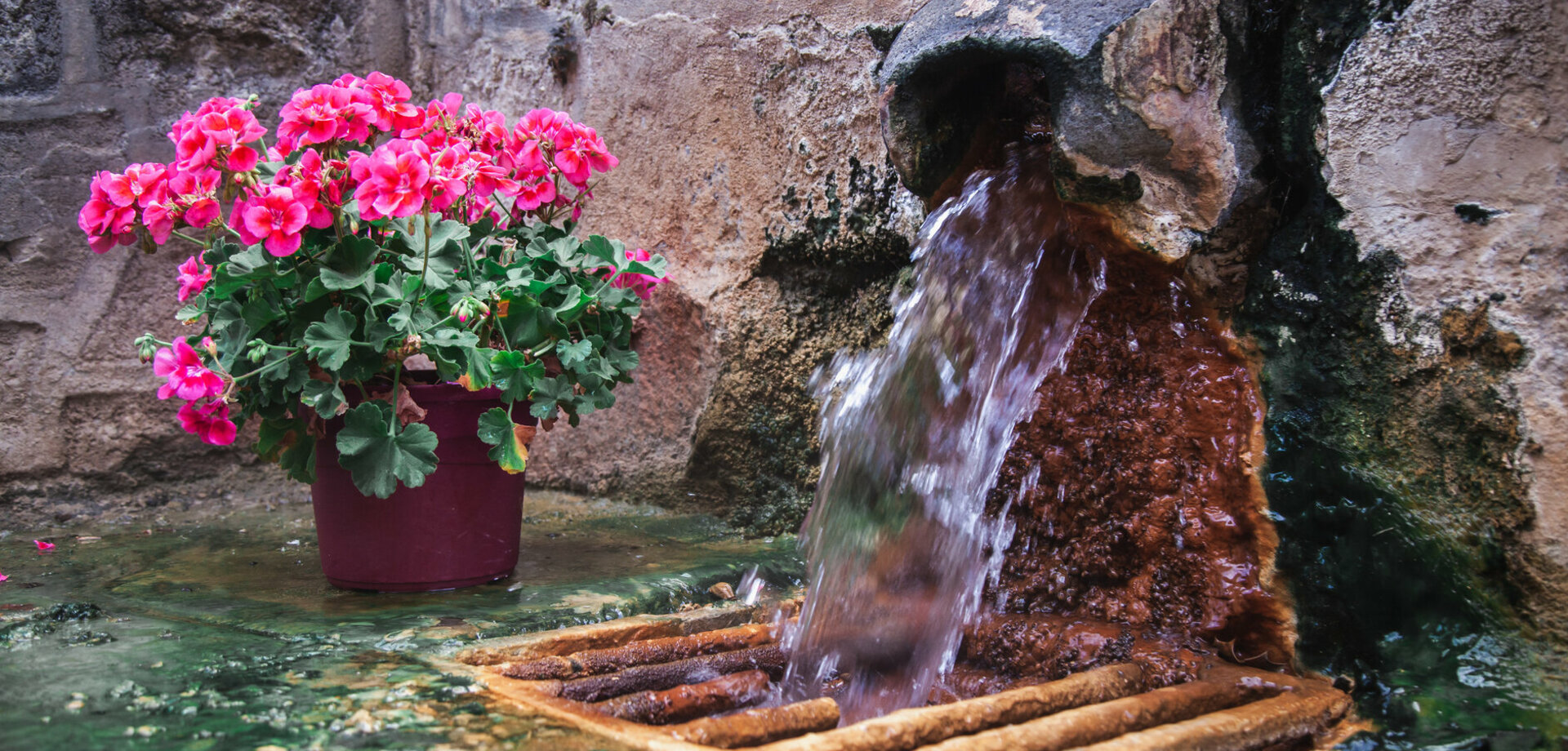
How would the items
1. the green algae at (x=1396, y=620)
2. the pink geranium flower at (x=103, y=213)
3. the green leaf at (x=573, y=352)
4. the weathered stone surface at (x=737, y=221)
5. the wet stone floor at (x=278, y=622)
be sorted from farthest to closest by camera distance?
the weathered stone surface at (x=737, y=221), the green leaf at (x=573, y=352), the pink geranium flower at (x=103, y=213), the green algae at (x=1396, y=620), the wet stone floor at (x=278, y=622)

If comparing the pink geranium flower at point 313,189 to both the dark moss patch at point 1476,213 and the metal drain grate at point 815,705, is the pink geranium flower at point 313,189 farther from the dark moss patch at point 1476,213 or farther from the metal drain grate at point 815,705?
the dark moss patch at point 1476,213

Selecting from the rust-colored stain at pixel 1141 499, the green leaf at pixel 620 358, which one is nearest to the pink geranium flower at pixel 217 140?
the green leaf at pixel 620 358

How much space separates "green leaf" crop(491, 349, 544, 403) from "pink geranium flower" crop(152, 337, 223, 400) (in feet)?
1.25

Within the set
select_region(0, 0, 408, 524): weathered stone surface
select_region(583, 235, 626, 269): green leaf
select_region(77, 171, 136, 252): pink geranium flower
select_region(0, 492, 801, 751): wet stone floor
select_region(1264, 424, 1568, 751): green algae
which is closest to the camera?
select_region(0, 492, 801, 751): wet stone floor

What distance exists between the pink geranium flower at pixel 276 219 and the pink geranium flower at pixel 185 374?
0.19 m

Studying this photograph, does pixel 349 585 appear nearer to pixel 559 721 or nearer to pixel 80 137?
pixel 559 721

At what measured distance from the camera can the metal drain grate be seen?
3.59 feet

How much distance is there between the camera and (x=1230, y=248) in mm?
1518

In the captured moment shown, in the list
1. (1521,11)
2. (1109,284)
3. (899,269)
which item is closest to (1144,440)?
(1109,284)

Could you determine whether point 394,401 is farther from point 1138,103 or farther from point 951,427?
point 1138,103

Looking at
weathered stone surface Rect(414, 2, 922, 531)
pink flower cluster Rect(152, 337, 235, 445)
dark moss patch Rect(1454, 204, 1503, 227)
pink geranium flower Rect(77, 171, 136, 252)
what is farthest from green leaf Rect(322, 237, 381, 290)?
dark moss patch Rect(1454, 204, 1503, 227)

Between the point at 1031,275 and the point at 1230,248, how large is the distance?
13.6 inches

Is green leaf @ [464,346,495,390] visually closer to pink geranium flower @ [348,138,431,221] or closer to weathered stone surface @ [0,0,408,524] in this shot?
pink geranium flower @ [348,138,431,221]

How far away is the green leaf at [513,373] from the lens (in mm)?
1558
